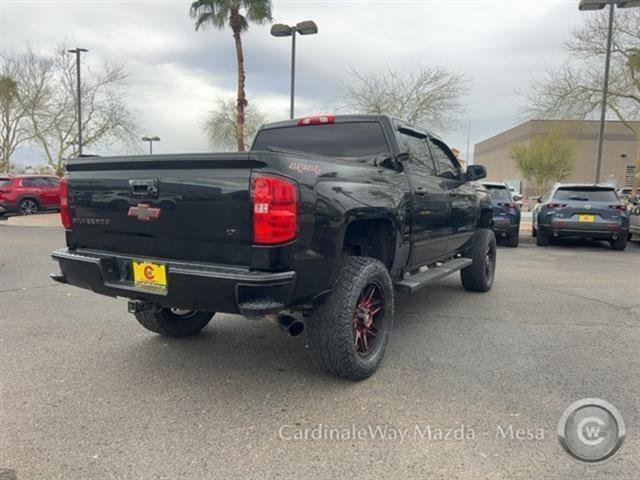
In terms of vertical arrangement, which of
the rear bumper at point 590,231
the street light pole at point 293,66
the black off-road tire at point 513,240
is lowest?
the black off-road tire at point 513,240

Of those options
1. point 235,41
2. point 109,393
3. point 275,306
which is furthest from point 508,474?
point 235,41

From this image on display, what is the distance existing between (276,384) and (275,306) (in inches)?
37.6

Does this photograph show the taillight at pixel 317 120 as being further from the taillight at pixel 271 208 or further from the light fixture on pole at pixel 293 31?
the light fixture on pole at pixel 293 31

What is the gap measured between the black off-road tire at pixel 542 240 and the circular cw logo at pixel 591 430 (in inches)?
364

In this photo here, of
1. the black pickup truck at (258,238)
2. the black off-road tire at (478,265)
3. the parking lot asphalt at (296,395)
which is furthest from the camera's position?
the black off-road tire at (478,265)

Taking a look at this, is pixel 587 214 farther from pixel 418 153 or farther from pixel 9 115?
pixel 9 115

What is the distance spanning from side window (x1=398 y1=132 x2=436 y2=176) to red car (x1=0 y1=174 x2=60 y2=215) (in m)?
17.0

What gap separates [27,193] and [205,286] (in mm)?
18283

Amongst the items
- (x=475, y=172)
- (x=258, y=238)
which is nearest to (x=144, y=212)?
(x=258, y=238)

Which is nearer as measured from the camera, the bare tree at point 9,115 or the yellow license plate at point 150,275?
the yellow license plate at point 150,275

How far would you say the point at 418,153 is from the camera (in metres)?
4.80

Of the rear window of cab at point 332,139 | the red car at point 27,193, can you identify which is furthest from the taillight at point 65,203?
the red car at point 27,193

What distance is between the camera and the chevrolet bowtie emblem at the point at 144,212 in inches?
119

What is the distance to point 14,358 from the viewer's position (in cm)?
383
